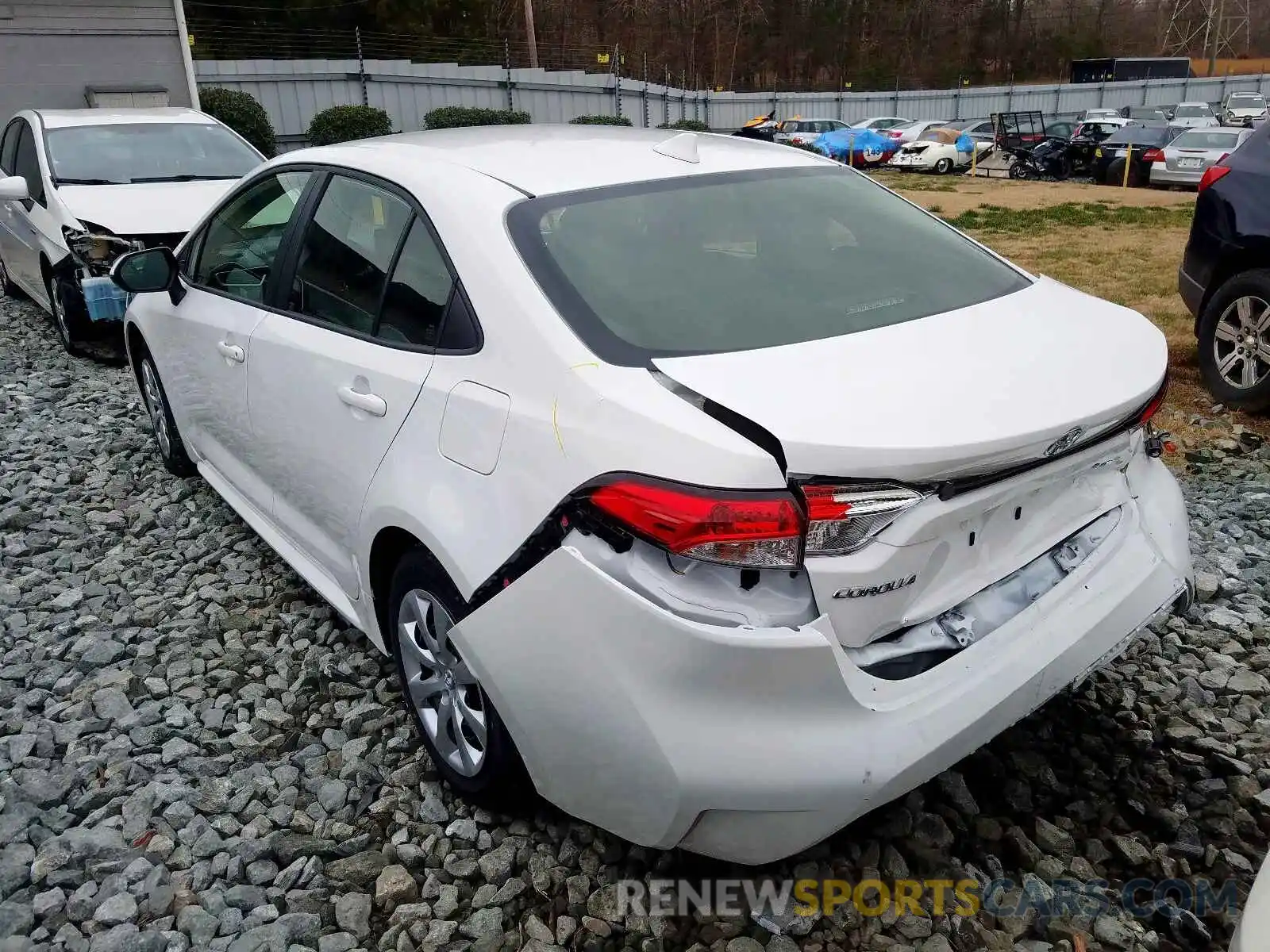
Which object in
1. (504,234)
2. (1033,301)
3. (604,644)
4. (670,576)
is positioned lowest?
(604,644)

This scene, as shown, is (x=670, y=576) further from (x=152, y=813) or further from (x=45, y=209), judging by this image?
(x=45, y=209)

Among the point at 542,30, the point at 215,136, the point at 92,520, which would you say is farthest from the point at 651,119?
the point at 92,520

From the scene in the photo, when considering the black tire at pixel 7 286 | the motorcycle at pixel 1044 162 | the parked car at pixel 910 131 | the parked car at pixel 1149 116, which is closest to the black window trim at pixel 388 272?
the black tire at pixel 7 286

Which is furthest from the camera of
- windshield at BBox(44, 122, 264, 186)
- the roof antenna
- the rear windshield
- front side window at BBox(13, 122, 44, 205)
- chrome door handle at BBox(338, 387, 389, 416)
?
windshield at BBox(44, 122, 264, 186)

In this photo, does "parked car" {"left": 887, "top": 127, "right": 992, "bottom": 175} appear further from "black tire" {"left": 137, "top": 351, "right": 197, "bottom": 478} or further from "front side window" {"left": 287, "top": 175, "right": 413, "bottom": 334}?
"front side window" {"left": 287, "top": 175, "right": 413, "bottom": 334}

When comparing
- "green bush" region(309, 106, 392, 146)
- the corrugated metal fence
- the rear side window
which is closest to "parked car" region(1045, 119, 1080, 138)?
the corrugated metal fence

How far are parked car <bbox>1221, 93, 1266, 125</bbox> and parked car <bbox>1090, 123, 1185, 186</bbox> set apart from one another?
13915 millimetres

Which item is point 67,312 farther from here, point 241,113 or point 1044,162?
point 1044,162

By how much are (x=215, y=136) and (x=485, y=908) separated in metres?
7.07

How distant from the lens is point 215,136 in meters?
7.61

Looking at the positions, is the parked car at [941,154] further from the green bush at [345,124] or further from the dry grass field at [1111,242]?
the green bush at [345,124]

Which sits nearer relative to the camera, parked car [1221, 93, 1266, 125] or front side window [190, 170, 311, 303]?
front side window [190, 170, 311, 303]

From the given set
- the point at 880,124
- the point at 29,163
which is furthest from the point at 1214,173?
the point at 880,124

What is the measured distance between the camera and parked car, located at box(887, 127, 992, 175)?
1005 inches
